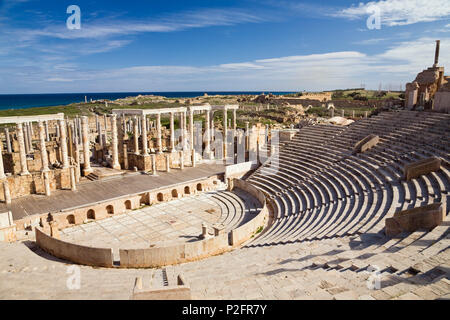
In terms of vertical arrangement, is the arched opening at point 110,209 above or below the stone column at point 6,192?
below

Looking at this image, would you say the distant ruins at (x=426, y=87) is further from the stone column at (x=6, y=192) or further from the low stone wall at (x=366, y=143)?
the stone column at (x=6, y=192)

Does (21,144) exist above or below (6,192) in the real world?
above

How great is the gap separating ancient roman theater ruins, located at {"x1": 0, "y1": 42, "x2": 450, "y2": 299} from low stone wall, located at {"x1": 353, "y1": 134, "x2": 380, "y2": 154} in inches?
3.7

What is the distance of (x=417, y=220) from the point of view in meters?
10.6

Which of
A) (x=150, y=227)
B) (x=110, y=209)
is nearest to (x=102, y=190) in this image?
(x=110, y=209)

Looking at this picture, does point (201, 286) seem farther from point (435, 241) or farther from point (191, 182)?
point (191, 182)

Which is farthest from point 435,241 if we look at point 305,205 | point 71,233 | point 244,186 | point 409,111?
point 409,111

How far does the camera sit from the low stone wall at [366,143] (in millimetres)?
21594

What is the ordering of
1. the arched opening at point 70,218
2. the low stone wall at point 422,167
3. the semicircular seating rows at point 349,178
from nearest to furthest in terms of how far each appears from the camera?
the semicircular seating rows at point 349,178, the low stone wall at point 422,167, the arched opening at point 70,218

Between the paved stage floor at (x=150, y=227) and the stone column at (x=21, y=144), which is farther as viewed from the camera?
the stone column at (x=21, y=144)

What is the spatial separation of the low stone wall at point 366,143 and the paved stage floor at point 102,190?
10708mm

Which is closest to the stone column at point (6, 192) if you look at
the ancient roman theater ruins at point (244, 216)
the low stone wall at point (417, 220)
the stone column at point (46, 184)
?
the ancient roman theater ruins at point (244, 216)

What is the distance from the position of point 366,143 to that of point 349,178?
413 cm

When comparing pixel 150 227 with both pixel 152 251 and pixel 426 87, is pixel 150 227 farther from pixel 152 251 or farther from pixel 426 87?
pixel 426 87
